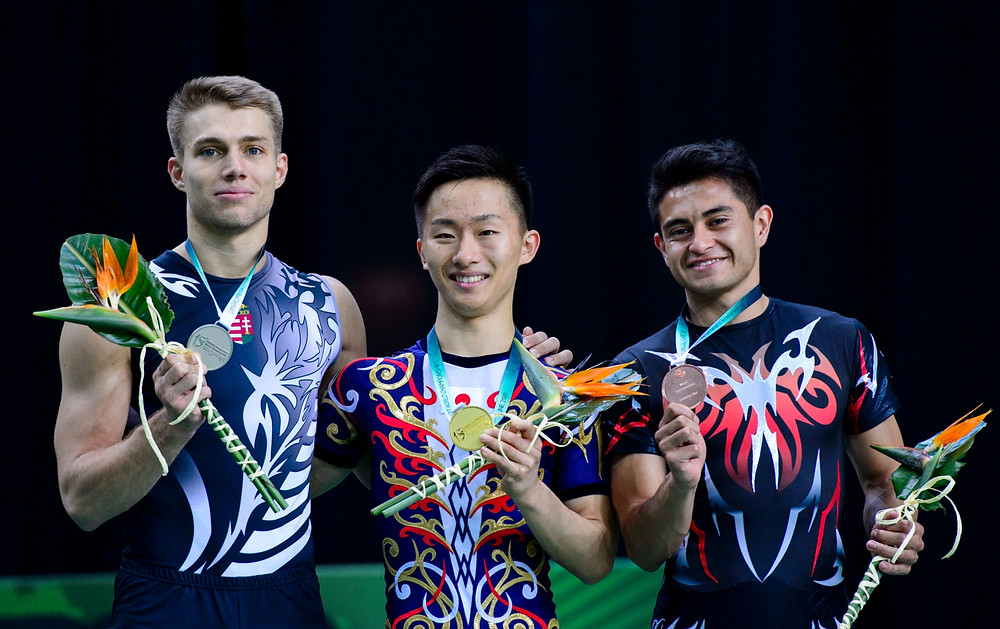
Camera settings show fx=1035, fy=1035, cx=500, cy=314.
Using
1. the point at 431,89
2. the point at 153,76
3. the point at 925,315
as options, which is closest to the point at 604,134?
the point at 431,89

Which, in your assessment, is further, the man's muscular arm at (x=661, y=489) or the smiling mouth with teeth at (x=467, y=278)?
the smiling mouth with teeth at (x=467, y=278)

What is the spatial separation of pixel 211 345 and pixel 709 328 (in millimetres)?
967

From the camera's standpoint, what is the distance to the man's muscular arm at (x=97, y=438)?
1.79 metres

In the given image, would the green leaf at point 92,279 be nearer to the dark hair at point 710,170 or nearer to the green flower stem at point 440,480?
the green flower stem at point 440,480

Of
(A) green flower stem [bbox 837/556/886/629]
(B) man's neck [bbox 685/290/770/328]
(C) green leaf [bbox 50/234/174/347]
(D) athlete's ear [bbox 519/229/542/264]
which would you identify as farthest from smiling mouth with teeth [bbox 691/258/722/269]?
(C) green leaf [bbox 50/234/174/347]

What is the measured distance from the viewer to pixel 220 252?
2.04m

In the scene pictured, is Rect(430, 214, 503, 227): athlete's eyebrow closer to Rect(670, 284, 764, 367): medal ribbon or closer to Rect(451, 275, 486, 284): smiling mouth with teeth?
Rect(451, 275, 486, 284): smiling mouth with teeth

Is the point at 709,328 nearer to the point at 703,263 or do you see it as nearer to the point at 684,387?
the point at 703,263

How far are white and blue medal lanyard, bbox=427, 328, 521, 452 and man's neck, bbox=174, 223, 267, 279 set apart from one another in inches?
16.6

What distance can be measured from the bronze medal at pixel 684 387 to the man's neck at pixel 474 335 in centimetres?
35

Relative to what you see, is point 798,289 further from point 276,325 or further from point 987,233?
point 276,325

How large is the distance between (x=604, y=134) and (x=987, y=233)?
1.12m

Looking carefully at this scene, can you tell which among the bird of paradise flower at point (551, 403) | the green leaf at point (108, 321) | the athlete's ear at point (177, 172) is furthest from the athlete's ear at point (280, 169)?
the bird of paradise flower at point (551, 403)

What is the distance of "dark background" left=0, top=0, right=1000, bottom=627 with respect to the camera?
295cm
